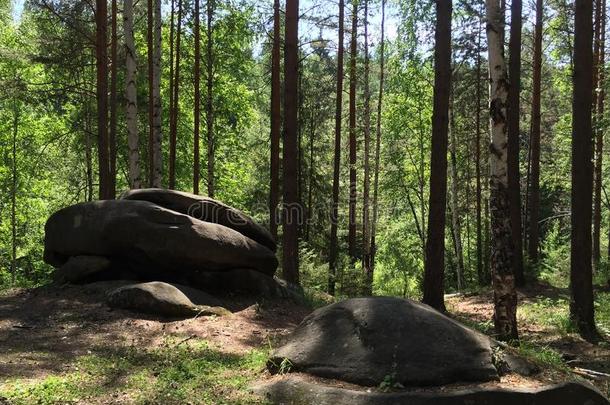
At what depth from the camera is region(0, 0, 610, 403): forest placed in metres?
10.6

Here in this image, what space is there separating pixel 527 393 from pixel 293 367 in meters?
2.49

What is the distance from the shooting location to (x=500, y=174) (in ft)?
27.3

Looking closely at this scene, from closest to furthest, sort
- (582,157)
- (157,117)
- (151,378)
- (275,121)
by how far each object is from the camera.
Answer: (151,378), (582,157), (157,117), (275,121)

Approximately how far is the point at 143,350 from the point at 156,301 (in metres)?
1.89

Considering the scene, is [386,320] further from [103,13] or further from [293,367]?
[103,13]

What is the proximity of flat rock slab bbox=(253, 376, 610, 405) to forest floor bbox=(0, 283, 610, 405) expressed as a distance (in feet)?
1.13

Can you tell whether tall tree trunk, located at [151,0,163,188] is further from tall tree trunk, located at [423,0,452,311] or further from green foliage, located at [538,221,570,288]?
green foliage, located at [538,221,570,288]

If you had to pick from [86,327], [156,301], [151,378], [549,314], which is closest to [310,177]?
[549,314]

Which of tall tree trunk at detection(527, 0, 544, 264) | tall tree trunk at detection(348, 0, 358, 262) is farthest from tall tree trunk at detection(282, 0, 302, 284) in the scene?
tall tree trunk at detection(527, 0, 544, 264)

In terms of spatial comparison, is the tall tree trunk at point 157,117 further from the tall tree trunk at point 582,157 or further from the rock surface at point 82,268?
the tall tree trunk at point 582,157

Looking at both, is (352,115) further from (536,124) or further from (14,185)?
(14,185)

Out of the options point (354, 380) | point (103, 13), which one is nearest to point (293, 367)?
point (354, 380)

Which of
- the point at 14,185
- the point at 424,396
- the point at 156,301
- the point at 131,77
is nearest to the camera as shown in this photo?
the point at 424,396

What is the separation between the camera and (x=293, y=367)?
578 centimetres
